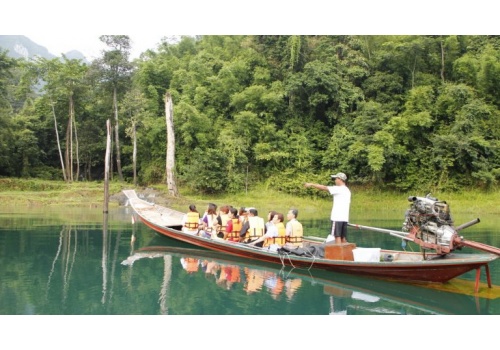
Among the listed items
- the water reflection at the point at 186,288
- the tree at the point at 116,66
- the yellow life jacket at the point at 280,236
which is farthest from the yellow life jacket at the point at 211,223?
the tree at the point at 116,66

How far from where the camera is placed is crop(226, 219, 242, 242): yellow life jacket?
34.3ft

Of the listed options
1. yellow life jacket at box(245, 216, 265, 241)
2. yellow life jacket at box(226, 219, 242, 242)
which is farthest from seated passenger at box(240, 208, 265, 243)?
yellow life jacket at box(226, 219, 242, 242)

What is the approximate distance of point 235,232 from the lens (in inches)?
412

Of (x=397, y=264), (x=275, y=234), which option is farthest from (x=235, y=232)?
(x=397, y=264)

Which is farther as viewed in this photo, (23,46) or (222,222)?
(23,46)

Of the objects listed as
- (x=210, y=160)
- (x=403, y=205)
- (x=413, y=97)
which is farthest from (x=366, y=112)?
(x=210, y=160)

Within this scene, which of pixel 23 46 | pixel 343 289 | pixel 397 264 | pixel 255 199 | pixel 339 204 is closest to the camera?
pixel 397 264

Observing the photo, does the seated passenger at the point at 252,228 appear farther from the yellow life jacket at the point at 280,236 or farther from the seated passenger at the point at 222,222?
the seated passenger at the point at 222,222

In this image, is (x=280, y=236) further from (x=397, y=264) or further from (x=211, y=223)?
(x=211, y=223)

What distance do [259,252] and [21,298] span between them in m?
4.42

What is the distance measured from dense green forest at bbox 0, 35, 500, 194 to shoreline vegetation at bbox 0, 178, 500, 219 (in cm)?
67

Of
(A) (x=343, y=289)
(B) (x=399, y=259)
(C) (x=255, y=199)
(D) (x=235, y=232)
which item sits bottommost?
(C) (x=255, y=199)

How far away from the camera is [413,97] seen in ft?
82.6

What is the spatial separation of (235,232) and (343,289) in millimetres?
3544
